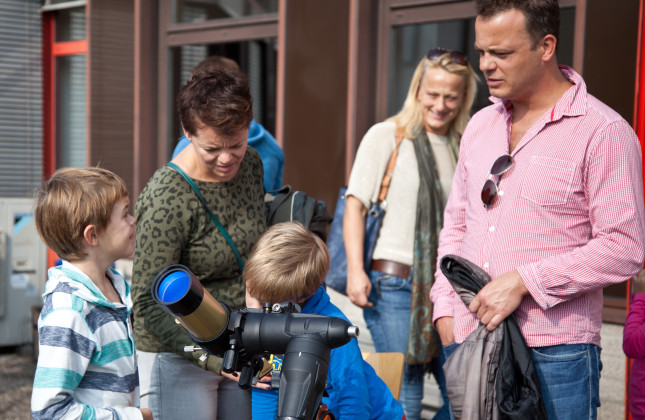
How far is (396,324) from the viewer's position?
10.7ft

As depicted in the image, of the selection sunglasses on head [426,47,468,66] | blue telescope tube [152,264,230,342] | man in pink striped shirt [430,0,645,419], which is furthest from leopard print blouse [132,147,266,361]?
sunglasses on head [426,47,468,66]

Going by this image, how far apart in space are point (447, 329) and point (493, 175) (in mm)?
582

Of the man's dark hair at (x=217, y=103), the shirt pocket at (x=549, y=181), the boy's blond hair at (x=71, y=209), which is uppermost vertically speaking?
the man's dark hair at (x=217, y=103)

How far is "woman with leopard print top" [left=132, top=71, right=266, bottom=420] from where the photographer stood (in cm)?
234

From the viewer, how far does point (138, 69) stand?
619cm

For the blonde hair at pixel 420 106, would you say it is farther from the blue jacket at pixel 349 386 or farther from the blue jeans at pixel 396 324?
the blue jacket at pixel 349 386

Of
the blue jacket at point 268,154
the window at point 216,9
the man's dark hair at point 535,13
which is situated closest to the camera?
the man's dark hair at point 535,13

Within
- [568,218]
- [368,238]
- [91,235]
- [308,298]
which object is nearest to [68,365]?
[91,235]

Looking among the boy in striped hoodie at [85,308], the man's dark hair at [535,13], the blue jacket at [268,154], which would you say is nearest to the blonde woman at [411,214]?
the blue jacket at [268,154]

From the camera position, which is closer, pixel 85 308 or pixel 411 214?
pixel 85 308

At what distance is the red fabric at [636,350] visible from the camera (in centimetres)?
272

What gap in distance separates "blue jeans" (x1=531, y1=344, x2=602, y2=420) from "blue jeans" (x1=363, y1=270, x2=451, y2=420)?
3.43 ft

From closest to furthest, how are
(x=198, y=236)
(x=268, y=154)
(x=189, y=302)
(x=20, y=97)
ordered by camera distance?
(x=189, y=302)
(x=198, y=236)
(x=268, y=154)
(x=20, y=97)

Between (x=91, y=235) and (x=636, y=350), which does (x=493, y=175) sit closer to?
(x=636, y=350)
